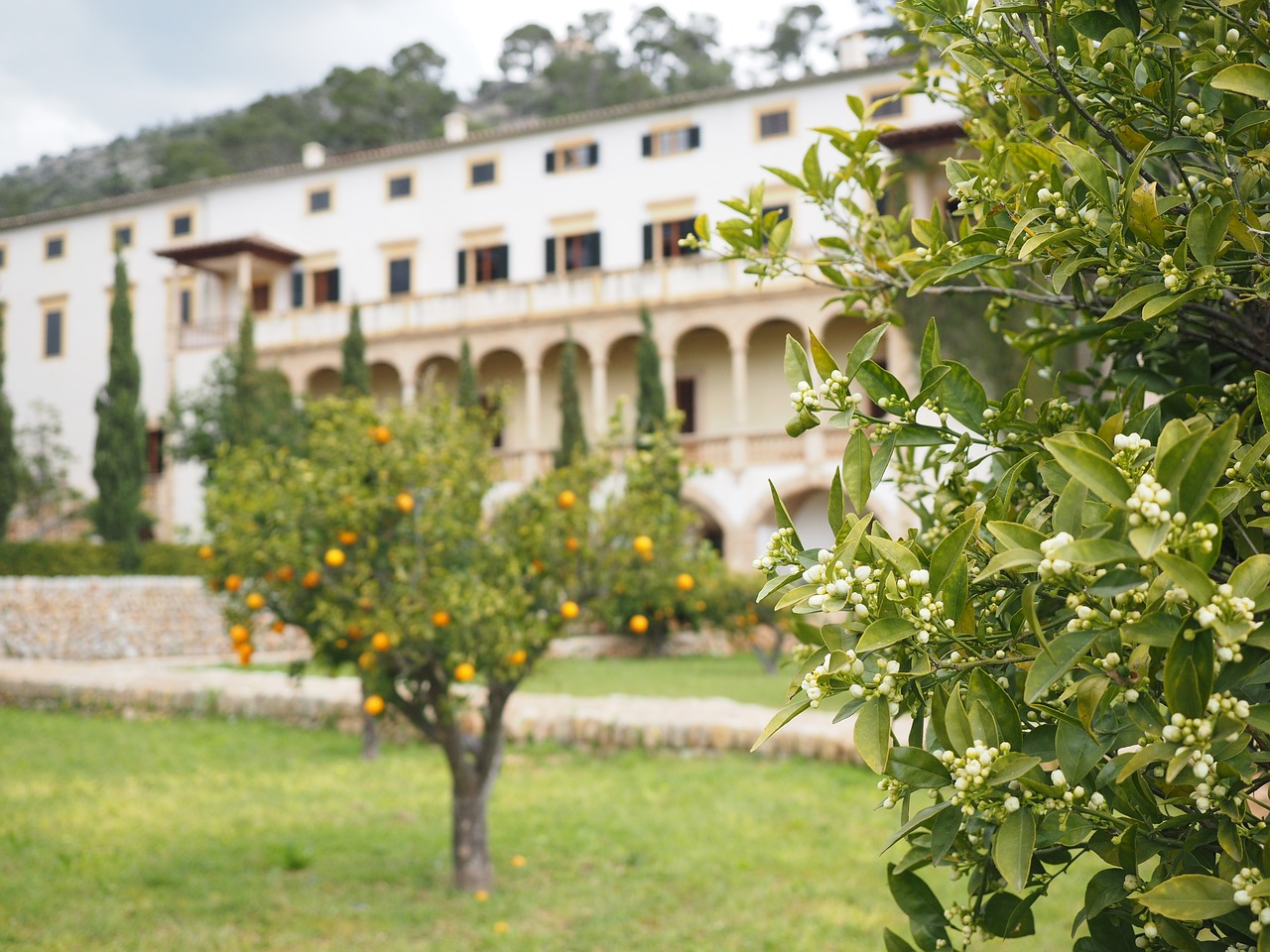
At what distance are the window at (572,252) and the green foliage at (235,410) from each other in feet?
23.1

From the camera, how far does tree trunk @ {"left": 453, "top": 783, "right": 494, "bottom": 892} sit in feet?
18.9

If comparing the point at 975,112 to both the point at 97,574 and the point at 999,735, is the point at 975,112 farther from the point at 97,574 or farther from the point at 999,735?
the point at 97,574

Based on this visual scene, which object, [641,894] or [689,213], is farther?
[689,213]

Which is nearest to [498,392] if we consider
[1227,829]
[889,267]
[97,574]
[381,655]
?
[381,655]

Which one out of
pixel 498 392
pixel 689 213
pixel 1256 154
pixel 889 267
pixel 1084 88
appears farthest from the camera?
pixel 689 213

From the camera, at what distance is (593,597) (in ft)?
18.8

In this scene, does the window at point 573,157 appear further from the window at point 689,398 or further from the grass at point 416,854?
the grass at point 416,854

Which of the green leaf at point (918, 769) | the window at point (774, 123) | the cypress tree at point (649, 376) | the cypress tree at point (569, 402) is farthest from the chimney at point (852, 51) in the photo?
the green leaf at point (918, 769)

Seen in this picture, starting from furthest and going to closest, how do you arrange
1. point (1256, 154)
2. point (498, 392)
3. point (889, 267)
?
point (498, 392), point (889, 267), point (1256, 154)

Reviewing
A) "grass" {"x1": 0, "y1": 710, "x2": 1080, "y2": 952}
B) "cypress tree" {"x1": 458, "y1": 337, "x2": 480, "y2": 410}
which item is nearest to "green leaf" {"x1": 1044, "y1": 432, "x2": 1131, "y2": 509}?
"grass" {"x1": 0, "y1": 710, "x2": 1080, "y2": 952}

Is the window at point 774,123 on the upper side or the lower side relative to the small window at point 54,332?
upper

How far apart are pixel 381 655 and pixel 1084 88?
445 cm

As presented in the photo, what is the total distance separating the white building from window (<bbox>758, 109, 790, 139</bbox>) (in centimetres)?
5

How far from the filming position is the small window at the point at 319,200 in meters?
27.9
